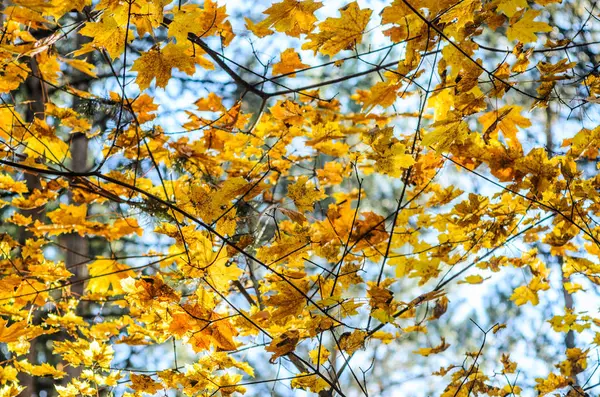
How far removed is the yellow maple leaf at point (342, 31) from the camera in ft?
3.87

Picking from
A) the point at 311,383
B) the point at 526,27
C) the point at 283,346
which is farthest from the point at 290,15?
the point at 311,383

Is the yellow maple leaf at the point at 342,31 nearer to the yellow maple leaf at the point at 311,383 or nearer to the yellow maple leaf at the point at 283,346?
the yellow maple leaf at the point at 283,346

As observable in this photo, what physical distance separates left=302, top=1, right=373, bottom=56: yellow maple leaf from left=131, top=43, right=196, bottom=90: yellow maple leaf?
30 cm

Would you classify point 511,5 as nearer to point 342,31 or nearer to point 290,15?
point 342,31

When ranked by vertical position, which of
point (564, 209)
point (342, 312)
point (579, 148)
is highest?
point (579, 148)

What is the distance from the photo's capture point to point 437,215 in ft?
6.12

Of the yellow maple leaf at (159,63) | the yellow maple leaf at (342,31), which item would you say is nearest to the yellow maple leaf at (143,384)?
the yellow maple leaf at (159,63)

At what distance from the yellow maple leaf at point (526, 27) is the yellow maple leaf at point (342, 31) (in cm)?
38

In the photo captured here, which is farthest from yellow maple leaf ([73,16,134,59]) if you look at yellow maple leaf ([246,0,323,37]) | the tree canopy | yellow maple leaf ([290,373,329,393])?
yellow maple leaf ([290,373,329,393])

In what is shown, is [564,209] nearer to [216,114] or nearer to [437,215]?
[437,215]

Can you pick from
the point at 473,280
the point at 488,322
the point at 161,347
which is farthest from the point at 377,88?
the point at 488,322

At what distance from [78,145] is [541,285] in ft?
10.7

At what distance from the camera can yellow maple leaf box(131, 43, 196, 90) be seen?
114cm

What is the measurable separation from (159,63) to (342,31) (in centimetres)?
40
